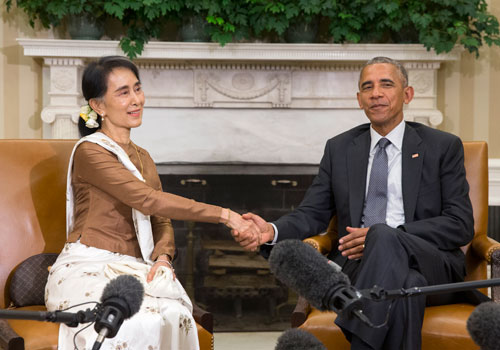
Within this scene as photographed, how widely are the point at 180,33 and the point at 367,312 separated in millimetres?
3182

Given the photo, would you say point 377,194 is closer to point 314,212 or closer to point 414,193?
point 414,193

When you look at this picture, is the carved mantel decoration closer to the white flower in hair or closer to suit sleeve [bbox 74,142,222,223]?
the white flower in hair

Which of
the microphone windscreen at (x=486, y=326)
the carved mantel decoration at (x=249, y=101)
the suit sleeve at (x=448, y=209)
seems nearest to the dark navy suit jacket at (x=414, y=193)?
the suit sleeve at (x=448, y=209)

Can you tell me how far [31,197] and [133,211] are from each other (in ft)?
1.73

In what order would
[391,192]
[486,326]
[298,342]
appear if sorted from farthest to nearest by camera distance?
[391,192] → [298,342] → [486,326]

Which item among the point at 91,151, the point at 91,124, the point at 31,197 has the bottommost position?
the point at 31,197

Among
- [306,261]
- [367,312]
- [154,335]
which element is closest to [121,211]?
[154,335]

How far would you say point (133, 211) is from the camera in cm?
234

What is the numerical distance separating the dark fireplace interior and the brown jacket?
1554mm

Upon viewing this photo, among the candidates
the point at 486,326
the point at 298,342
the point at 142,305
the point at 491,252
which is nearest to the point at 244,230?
the point at 142,305

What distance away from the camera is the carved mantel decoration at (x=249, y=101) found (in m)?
4.65

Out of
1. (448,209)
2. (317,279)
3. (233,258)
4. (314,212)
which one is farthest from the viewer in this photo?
(233,258)

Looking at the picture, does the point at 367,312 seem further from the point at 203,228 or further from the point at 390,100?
the point at 203,228

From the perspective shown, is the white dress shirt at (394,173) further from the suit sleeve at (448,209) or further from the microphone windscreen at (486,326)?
the microphone windscreen at (486,326)
